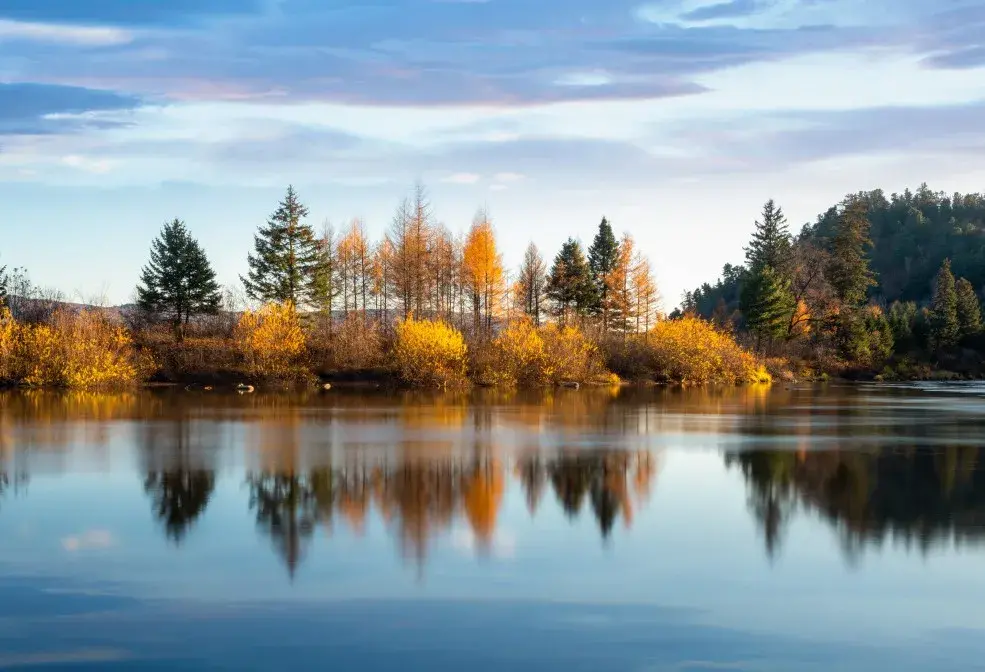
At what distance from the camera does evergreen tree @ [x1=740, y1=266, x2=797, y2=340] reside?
76.4 metres

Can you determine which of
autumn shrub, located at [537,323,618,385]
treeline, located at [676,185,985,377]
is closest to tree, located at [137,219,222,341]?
autumn shrub, located at [537,323,618,385]

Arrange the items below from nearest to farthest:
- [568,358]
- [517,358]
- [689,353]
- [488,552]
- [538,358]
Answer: [488,552] < [517,358] < [538,358] < [568,358] < [689,353]

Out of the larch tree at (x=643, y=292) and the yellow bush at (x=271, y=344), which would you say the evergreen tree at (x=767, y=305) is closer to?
the larch tree at (x=643, y=292)

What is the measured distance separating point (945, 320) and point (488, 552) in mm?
84420

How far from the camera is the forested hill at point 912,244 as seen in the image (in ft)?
454

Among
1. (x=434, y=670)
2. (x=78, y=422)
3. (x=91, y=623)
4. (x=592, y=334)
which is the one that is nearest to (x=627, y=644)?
(x=434, y=670)

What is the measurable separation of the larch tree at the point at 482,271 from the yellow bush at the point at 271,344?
1363cm

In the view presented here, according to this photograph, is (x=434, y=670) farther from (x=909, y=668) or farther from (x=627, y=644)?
(x=909, y=668)

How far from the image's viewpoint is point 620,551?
13.1 m

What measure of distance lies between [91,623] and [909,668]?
7.99 m

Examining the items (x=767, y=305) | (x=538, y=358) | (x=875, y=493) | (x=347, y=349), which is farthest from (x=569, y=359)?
(x=875, y=493)

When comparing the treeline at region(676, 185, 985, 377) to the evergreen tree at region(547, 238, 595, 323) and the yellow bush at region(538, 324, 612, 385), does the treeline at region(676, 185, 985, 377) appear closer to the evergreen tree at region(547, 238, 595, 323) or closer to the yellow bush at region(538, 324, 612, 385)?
the evergreen tree at region(547, 238, 595, 323)

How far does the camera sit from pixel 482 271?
66625 millimetres

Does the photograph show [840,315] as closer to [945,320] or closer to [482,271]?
[945,320]
